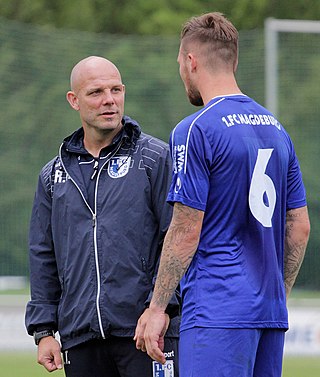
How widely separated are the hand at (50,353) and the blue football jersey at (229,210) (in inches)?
36.1

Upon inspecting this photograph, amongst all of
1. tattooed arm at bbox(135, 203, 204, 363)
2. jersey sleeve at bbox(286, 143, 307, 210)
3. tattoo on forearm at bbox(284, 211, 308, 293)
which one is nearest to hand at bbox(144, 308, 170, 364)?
tattooed arm at bbox(135, 203, 204, 363)

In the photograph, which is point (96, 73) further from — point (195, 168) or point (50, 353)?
point (50, 353)

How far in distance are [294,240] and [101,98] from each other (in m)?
1.16

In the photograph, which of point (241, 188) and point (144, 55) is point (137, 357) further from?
point (144, 55)

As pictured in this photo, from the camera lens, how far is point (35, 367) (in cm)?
1085

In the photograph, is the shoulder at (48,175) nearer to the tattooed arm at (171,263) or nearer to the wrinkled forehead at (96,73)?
Result: the wrinkled forehead at (96,73)

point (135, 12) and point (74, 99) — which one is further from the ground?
point (135, 12)

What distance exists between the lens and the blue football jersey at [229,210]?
435 cm

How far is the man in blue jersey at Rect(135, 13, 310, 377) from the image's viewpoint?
14.3 feet

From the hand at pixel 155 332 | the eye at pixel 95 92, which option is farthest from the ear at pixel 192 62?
the hand at pixel 155 332

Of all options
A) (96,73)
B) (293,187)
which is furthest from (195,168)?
(96,73)

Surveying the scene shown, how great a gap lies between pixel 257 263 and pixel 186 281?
A: 0.28 metres

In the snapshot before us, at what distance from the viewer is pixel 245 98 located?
14.9 ft

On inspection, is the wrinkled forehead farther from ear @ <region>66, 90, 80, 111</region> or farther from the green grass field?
the green grass field
